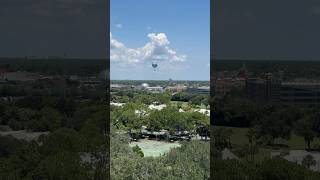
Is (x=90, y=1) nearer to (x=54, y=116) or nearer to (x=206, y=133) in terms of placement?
(x=54, y=116)

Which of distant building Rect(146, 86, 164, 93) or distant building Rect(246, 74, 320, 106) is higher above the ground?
distant building Rect(246, 74, 320, 106)

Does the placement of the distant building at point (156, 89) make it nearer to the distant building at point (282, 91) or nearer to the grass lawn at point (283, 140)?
the distant building at point (282, 91)

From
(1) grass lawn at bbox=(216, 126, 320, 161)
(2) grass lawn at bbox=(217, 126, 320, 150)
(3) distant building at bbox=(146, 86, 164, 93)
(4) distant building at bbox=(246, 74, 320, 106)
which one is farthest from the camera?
(3) distant building at bbox=(146, 86, 164, 93)

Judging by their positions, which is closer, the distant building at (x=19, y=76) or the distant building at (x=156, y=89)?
the distant building at (x=19, y=76)

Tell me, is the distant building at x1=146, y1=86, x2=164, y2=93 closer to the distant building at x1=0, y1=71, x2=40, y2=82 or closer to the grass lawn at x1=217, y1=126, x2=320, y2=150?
the distant building at x1=0, y1=71, x2=40, y2=82

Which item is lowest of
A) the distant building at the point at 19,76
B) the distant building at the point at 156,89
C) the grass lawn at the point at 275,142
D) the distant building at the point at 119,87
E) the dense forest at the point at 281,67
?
the grass lawn at the point at 275,142

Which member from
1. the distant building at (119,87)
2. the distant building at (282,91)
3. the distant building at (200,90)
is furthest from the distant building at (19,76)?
the distant building at (282,91)

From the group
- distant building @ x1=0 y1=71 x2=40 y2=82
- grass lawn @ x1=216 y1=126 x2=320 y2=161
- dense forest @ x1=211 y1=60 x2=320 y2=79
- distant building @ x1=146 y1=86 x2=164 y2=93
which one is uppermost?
dense forest @ x1=211 y1=60 x2=320 y2=79

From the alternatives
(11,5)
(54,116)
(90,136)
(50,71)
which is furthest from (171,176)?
(50,71)

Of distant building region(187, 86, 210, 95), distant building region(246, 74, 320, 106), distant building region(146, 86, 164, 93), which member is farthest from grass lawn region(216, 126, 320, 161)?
distant building region(146, 86, 164, 93)

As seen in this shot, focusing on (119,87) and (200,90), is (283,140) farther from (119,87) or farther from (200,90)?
(200,90)

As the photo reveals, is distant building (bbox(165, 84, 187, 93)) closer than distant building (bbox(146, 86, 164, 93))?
No
